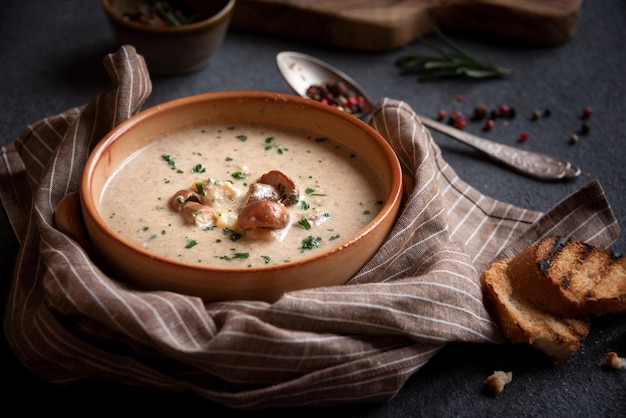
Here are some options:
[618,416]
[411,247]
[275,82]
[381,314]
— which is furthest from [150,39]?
[618,416]

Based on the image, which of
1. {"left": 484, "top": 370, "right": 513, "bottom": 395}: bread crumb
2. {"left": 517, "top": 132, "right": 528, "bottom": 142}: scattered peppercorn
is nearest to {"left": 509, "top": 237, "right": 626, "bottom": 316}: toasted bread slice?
{"left": 484, "top": 370, "right": 513, "bottom": 395}: bread crumb

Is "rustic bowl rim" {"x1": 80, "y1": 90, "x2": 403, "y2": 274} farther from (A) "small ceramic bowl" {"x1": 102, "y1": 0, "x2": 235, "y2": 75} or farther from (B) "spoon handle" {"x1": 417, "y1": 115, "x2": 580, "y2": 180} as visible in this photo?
(A) "small ceramic bowl" {"x1": 102, "y1": 0, "x2": 235, "y2": 75}

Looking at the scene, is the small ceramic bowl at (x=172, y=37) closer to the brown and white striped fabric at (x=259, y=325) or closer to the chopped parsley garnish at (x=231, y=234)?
the brown and white striped fabric at (x=259, y=325)

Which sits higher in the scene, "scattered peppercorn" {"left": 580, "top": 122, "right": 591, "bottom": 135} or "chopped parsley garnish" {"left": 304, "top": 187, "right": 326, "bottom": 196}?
"scattered peppercorn" {"left": 580, "top": 122, "right": 591, "bottom": 135}

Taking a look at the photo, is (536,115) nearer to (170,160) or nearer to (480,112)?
(480,112)

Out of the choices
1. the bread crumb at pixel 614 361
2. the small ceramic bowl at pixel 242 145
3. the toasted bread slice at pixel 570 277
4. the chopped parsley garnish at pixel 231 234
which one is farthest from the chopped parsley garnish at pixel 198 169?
the bread crumb at pixel 614 361

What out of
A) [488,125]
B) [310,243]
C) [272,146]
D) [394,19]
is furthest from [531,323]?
[394,19]
